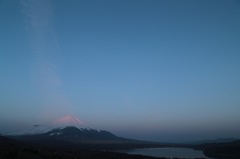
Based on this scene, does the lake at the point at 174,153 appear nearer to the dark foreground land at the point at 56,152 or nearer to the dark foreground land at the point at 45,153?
the dark foreground land at the point at 56,152

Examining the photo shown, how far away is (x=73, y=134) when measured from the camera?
18662 cm

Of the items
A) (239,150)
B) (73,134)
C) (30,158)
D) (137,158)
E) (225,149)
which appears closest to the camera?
(30,158)

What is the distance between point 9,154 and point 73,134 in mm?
167252

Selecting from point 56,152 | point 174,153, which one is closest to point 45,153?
point 56,152

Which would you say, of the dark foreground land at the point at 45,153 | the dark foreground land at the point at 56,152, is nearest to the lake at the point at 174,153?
the dark foreground land at the point at 56,152

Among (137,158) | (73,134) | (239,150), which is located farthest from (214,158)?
(73,134)

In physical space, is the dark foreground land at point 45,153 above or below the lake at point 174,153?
below

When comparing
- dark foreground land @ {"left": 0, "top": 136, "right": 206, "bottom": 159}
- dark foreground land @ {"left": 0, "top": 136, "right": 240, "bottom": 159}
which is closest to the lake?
dark foreground land @ {"left": 0, "top": 136, "right": 240, "bottom": 159}

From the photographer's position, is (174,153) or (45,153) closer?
(45,153)

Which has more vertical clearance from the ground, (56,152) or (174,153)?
(174,153)

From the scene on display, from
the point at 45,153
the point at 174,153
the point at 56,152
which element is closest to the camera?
the point at 45,153

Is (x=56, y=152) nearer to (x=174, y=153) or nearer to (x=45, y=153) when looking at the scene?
(x=45, y=153)

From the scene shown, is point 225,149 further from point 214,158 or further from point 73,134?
point 73,134

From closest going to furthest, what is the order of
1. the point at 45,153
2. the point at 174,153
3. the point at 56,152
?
the point at 45,153 → the point at 56,152 → the point at 174,153
